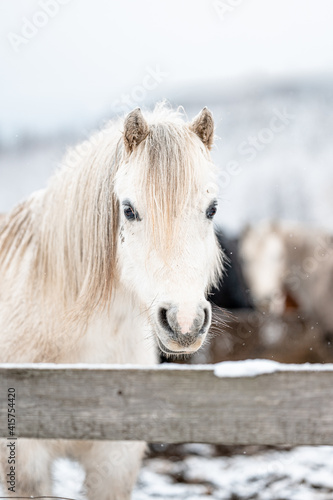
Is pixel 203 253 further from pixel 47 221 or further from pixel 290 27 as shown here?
pixel 290 27

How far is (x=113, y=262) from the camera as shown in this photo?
180 cm

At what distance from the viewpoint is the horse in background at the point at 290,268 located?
7.13m

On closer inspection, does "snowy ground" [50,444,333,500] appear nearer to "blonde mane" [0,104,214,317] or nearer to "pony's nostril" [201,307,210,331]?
"blonde mane" [0,104,214,317]

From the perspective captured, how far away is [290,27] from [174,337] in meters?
10.5

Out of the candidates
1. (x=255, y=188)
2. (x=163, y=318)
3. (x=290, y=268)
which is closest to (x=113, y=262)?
(x=163, y=318)

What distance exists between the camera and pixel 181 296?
1.39 meters

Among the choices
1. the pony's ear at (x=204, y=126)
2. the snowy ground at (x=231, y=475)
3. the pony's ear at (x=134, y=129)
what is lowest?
the snowy ground at (x=231, y=475)

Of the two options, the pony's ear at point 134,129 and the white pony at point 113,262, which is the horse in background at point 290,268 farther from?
the pony's ear at point 134,129

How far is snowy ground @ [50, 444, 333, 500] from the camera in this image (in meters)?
3.13

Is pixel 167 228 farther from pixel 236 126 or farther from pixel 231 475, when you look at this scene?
pixel 236 126

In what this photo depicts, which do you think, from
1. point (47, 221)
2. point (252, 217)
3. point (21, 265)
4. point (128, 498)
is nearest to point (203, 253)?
point (47, 221)

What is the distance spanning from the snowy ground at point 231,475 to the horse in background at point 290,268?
2.95 metres

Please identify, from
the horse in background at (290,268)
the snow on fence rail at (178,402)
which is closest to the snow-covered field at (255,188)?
the horse in background at (290,268)

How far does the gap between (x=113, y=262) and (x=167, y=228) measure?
1.24 feet
